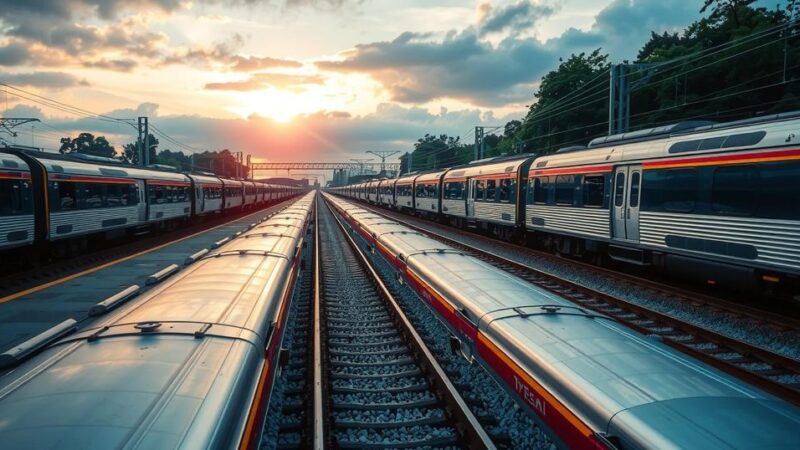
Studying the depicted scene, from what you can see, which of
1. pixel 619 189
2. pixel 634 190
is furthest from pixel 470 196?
pixel 634 190

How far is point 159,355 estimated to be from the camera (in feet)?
12.0

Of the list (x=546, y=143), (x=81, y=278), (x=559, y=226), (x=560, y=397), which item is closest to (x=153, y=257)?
(x=81, y=278)

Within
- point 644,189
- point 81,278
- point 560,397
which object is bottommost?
point 81,278

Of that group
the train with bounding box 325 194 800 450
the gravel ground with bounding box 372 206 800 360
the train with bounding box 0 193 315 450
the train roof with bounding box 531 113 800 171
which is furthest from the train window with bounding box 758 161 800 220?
the train with bounding box 0 193 315 450

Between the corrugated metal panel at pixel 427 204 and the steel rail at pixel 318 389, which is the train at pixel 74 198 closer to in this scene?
the steel rail at pixel 318 389

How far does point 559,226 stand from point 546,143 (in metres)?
33.2

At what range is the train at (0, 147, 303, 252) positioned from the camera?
13.6 metres

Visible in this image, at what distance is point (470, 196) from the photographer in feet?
82.1

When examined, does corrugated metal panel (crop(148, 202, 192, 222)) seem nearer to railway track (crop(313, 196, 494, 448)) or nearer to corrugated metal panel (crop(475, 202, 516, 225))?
corrugated metal panel (crop(475, 202, 516, 225))

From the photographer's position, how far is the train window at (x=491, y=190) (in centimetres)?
2202

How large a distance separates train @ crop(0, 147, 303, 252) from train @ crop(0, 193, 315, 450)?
11.1 m

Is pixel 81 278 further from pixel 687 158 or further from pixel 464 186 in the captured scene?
pixel 464 186

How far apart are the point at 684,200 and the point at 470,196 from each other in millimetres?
14138

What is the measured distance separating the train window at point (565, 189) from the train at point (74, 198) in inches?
613
